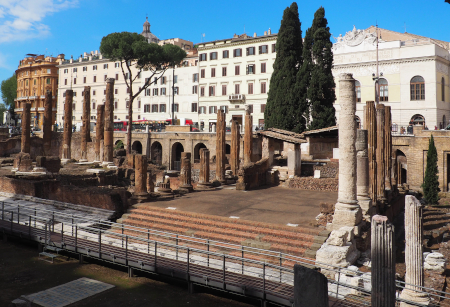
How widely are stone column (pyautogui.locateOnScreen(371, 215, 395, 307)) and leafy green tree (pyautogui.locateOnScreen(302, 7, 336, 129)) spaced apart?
92.6 feet

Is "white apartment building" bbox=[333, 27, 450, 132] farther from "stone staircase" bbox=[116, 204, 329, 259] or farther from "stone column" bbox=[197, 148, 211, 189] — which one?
"stone staircase" bbox=[116, 204, 329, 259]

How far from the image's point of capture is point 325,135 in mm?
32344

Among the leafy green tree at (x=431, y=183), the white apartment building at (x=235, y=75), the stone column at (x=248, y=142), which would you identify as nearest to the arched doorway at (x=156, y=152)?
the white apartment building at (x=235, y=75)

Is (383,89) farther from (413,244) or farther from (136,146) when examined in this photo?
(413,244)

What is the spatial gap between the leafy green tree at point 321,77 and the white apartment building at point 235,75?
11.2 metres

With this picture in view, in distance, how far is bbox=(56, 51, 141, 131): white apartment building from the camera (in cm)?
6029

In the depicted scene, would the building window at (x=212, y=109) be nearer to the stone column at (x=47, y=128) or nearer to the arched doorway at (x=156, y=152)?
the arched doorway at (x=156, y=152)

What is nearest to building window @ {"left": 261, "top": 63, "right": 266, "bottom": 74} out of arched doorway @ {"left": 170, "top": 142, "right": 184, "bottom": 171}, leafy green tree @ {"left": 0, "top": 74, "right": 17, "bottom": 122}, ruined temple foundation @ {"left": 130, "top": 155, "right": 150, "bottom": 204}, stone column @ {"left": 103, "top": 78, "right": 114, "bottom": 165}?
arched doorway @ {"left": 170, "top": 142, "right": 184, "bottom": 171}

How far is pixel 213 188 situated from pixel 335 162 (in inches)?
367

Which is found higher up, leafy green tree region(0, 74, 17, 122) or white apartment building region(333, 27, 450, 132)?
leafy green tree region(0, 74, 17, 122)

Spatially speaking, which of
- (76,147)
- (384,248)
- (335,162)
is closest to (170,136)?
(76,147)

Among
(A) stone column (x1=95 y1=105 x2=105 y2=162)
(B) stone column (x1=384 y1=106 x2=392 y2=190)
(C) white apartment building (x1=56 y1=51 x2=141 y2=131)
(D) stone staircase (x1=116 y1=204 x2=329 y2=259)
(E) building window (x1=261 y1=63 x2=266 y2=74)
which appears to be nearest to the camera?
(D) stone staircase (x1=116 y1=204 x2=329 y2=259)

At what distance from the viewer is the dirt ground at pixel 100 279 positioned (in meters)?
8.81

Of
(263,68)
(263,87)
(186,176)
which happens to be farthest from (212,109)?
(186,176)
